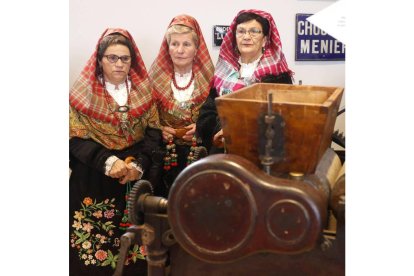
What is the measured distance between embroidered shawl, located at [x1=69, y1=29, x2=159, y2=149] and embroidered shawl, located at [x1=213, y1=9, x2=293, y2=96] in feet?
1.04

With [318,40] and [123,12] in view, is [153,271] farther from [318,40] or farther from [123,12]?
[318,40]

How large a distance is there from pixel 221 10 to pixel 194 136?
748 millimetres

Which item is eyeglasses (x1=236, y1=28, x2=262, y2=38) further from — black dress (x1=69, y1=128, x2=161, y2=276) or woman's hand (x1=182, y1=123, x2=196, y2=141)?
black dress (x1=69, y1=128, x2=161, y2=276)

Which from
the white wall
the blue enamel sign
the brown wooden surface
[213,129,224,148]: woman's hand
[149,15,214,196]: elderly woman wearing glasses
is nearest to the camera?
the brown wooden surface

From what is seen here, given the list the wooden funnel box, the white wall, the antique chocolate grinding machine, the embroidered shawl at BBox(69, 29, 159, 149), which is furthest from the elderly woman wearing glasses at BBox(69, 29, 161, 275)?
the wooden funnel box

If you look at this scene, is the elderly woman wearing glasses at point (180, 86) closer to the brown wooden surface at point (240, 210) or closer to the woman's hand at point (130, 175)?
the woman's hand at point (130, 175)

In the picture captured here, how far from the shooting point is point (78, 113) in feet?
7.56

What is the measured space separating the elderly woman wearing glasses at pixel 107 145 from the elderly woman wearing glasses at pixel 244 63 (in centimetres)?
24

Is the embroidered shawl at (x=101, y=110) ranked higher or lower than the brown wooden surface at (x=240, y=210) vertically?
higher

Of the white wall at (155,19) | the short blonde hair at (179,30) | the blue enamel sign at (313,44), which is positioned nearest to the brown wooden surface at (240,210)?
the short blonde hair at (179,30)

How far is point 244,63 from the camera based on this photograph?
2.35 metres

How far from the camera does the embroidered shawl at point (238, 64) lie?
2293mm

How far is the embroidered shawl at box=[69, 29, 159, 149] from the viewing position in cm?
229

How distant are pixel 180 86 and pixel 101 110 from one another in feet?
1.16
